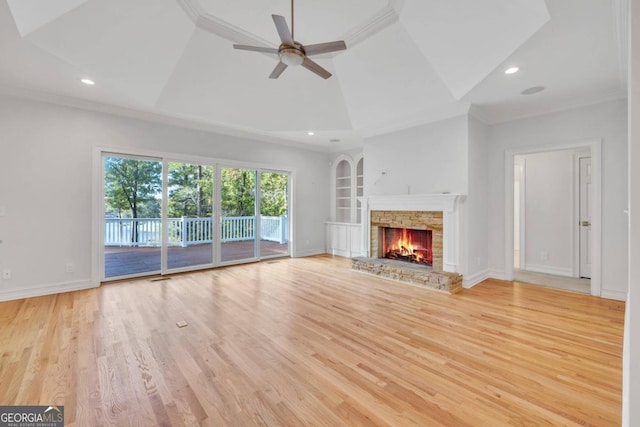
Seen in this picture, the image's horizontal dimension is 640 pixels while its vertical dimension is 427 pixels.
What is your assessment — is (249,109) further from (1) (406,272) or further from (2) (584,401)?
(2) (584,401)

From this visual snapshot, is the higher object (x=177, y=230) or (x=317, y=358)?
(x=177, y=230)

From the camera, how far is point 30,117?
12.4 ft

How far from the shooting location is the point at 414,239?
5.11 metres

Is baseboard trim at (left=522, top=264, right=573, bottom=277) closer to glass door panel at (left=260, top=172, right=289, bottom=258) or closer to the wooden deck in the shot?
glass door panel at (left=260, top=172, right=289, bottom=258)

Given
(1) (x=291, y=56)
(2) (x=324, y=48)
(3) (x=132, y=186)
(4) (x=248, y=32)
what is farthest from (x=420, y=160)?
(3) (x=132, y=186)

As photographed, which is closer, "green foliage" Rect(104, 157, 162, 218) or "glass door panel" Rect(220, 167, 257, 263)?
"green foliage" Rect(104, 157, 162, 218)

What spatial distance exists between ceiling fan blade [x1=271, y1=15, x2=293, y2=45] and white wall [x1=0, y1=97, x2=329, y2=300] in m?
3.54

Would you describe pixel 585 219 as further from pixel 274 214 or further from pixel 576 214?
pixel 274 214

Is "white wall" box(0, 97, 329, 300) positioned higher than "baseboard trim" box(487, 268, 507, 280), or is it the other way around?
"white wall" box(0, 97, 329, 300)

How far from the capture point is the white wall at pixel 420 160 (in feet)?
14.2

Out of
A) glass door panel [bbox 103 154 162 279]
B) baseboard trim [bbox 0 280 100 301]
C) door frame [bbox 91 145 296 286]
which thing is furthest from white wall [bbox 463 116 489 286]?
baseboard trim [bbox 0 280 100 301]

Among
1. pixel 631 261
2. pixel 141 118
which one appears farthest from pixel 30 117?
pixel 631 261

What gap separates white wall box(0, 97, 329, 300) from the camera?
3670 mm

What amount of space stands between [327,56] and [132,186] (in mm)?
3927
